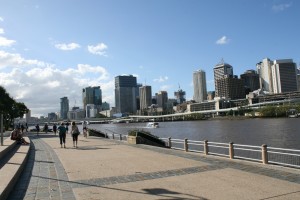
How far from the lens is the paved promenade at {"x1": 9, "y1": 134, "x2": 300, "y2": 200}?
27.1 ft

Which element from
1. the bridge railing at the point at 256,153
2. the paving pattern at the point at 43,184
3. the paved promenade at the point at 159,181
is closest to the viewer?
the paved promenade at the point at 159,181

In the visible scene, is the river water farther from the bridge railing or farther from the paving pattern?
the paving pattern

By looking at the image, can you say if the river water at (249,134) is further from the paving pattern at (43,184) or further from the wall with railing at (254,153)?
the paving pattern at (43,184)

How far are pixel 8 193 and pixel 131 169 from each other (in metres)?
4.56

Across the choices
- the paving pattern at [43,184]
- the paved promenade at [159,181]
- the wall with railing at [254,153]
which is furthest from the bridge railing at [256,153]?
the paving pattern at [43,184]

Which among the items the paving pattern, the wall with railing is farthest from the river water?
the paving pattern

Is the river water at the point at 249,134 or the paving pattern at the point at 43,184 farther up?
the paving pattern at the point at 43,184

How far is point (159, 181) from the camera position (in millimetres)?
9867

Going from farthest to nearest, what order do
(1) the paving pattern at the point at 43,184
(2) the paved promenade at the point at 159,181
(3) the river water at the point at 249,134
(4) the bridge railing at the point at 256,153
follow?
(3) the river water at the point at 249,134, (4) the bridge railing at the point at 256,153, (1) the paving pattern at the point at 43,184, (2) the paved promenade at the point at 159,181

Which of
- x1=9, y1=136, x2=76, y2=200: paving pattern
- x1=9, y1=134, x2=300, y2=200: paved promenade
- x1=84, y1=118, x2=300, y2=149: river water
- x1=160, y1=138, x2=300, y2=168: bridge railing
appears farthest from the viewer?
x1=84, y1=118, x2=300, y2=149: river water

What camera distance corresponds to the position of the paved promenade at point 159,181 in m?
8.27

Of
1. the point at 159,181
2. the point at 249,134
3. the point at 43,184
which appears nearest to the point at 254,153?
the point at 159,181

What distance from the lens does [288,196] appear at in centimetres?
777

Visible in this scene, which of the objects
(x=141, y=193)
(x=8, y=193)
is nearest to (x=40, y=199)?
(x=8, y=193)
